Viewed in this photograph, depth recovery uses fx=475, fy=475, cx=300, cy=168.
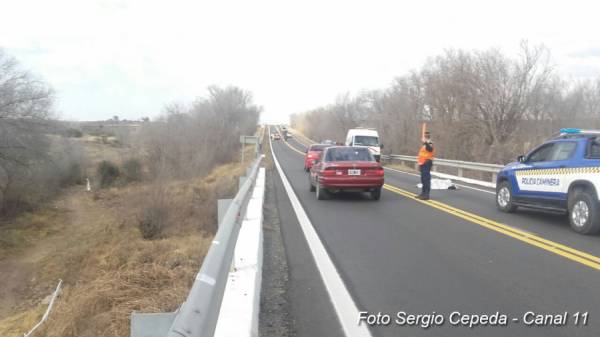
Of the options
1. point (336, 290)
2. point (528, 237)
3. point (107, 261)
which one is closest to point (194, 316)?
point (336, 290)

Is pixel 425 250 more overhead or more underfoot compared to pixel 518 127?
more underfoot

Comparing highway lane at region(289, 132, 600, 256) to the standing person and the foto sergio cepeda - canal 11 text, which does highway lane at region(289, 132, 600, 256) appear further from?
the foto sergio cepeda - canal 11 text

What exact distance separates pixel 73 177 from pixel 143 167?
25.8ft

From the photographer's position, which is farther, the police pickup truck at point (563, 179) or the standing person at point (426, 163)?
the standing person at point (426, 163)

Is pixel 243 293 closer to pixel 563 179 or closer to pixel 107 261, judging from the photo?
pixel 563 179

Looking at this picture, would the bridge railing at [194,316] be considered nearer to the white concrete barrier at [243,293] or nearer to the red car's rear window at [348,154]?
the white concrete barrier at [243,293]

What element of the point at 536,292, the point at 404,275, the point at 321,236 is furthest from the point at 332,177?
the point at 536,292

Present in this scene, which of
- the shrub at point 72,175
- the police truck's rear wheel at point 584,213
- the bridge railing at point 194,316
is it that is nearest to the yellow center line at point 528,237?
the police truck's rear wheel at point 584,213

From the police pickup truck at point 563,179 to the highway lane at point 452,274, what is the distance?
5.28 feet

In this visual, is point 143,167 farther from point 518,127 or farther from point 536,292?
point 536,292

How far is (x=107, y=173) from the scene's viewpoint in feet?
169

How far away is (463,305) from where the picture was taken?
468 centimetres

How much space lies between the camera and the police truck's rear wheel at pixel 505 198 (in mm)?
10773

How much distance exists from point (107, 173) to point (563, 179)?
164ft
